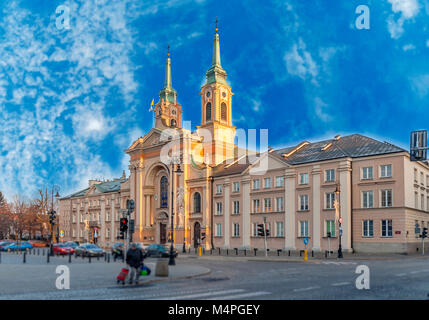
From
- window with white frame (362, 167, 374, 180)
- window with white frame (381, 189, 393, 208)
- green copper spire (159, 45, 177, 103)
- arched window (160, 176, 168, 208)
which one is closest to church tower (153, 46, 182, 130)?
green copper spire (159, 45, 177, 103)

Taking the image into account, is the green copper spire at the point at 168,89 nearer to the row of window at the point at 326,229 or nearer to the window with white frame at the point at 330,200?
the row of window at the point at 326,229

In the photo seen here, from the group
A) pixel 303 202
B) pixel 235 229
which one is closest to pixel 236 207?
pixel 235 229

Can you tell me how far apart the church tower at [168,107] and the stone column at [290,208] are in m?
34.6

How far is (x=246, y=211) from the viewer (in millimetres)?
61688

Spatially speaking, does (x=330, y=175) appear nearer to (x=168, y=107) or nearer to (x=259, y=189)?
(x=259, y=189)

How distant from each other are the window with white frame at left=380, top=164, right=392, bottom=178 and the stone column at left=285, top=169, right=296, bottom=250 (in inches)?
432

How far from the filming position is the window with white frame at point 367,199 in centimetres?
4925

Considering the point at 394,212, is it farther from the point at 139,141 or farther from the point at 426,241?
the point at 139,141

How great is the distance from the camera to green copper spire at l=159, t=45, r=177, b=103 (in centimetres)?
9031

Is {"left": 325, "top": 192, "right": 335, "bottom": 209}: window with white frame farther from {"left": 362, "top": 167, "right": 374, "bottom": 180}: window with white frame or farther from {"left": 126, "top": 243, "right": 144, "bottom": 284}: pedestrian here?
{"left": 126, "top": 243, "right": 144, "bottom": 284}: pedestrian

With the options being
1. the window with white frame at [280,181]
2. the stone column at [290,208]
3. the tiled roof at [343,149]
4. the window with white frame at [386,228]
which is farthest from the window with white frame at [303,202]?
the window with white frame at [386,228]

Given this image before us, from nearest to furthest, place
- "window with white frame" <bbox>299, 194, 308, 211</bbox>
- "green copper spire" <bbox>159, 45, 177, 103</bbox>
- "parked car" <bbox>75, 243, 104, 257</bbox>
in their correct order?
"parked car" <bbox>75, 243, 104, 257</bbox>
"window with white frame" <bbox>299, 194, 308, 211</bbox>
"green copper spire" <bbox>159, 45, 177, 103</bbox>
